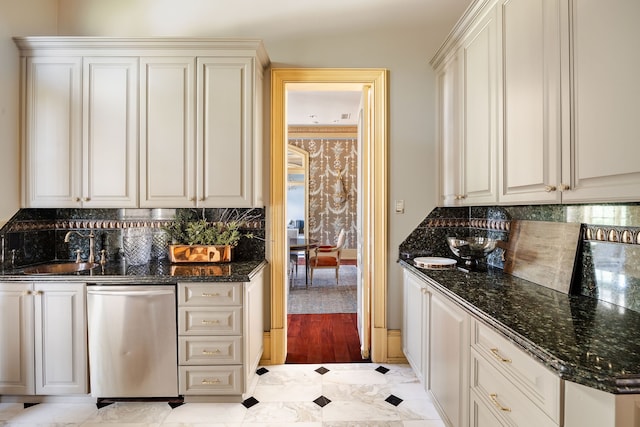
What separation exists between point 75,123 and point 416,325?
2.96m

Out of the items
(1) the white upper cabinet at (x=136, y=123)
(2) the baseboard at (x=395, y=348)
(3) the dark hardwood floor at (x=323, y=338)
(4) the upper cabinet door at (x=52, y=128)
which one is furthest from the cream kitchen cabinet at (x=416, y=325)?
(4) the upper cabinet door at (x=52, y=128)

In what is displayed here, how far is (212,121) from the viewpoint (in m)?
2.30

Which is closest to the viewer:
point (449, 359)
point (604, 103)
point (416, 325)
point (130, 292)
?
point (604, 103)

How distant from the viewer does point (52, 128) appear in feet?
7.53

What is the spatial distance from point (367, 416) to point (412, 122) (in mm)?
2285

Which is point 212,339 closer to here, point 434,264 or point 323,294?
point 434,264

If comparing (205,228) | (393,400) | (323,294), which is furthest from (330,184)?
(393,400)

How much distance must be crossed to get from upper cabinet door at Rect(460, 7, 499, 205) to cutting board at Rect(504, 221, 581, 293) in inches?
13.7

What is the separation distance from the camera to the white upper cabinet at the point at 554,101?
1021 millimetres

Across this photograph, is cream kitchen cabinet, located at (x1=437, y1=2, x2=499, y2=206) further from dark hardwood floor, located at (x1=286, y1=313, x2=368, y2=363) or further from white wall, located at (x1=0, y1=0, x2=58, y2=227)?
white wall, located at (x1=0, y1=0, x2=58, y2=227)

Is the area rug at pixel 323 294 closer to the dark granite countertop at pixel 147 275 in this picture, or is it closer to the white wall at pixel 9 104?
the dark granite countertop at pixel 147 275

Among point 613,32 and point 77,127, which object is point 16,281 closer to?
point 77,127

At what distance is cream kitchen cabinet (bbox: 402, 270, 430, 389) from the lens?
2.06 metres

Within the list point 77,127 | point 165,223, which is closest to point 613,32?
point 165,223
